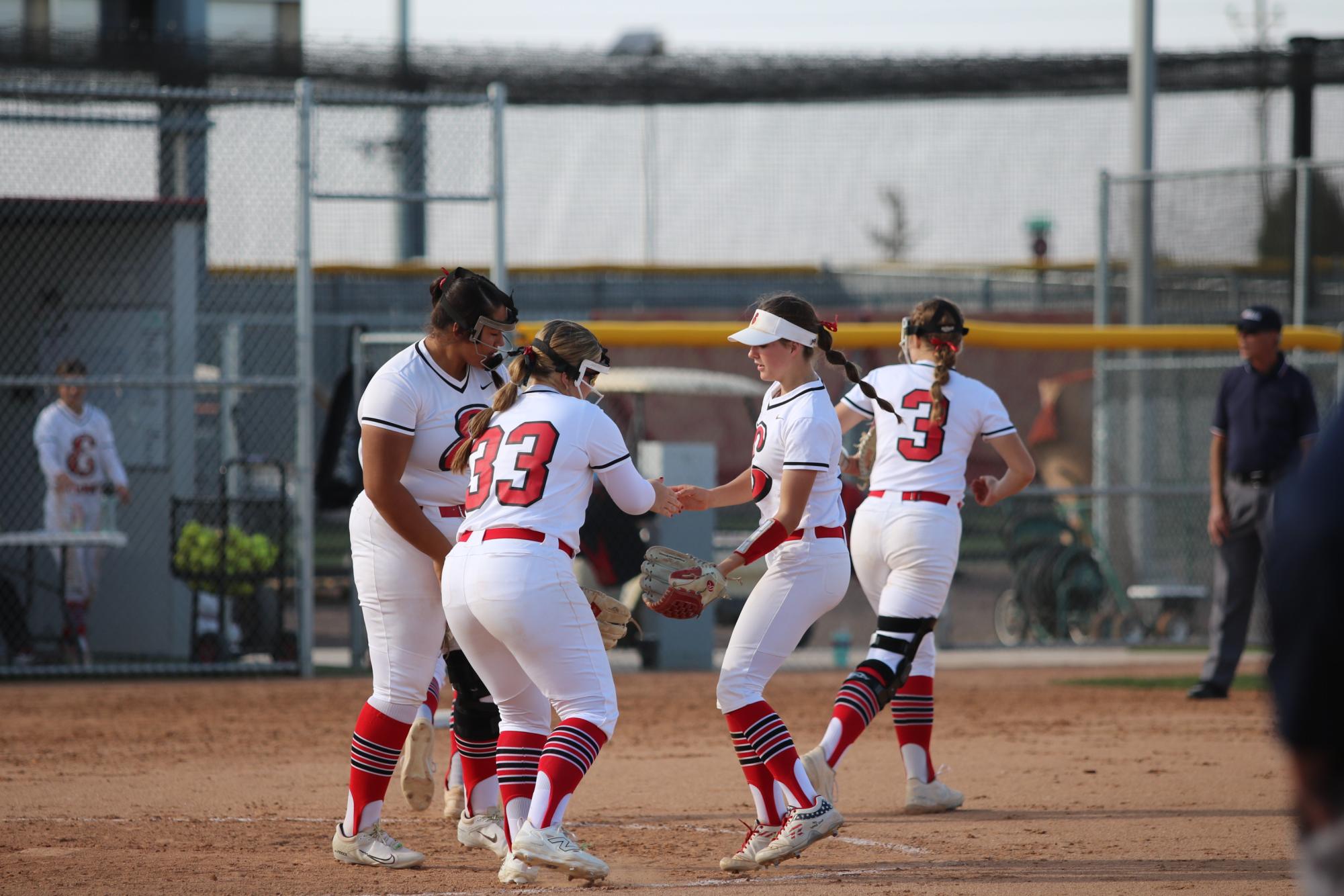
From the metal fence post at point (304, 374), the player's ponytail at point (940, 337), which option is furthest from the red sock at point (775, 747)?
the metal fence post at point (304, 374)

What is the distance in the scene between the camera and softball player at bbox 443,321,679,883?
13.7ft

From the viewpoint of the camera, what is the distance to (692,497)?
484 centimetres

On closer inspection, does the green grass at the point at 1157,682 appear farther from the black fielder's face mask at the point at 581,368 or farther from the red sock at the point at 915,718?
the black fielder's face mask at the point at 581,368

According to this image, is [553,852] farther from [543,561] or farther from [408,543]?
[408,543]

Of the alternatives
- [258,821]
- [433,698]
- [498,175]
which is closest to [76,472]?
[498,175]

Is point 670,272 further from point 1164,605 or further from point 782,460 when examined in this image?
point 782,460

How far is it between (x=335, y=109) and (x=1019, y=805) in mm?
7284

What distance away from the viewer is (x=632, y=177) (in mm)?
18422

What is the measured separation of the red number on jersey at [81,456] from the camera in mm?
10609

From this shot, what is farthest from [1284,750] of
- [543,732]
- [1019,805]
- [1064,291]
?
[1064,291]

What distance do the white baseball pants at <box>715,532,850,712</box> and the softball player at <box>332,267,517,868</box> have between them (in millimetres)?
973

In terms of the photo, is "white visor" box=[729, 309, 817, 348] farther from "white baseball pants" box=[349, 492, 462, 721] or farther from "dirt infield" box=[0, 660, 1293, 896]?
"dirt infield" box=[0, 660, 1293, 896]

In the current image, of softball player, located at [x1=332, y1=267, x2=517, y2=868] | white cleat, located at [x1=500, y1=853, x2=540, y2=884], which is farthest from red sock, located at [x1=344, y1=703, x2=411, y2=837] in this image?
white cleat, located at [x1=500, y1=853, x2=540, y2=884]

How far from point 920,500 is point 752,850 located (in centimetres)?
163
